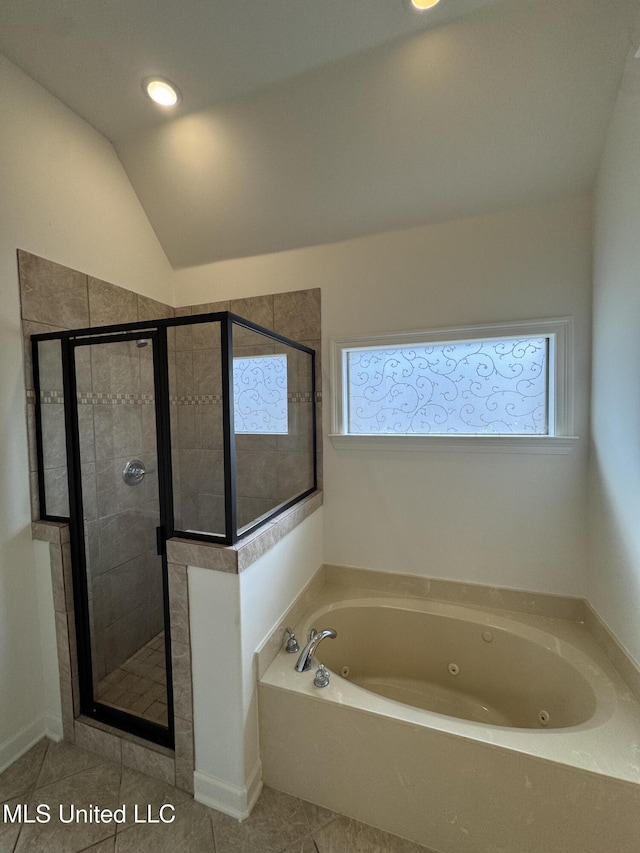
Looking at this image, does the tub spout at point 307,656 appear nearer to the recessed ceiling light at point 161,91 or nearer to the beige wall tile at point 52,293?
the beige wall tile at point 52,293

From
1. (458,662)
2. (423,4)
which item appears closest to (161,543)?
(458,662)

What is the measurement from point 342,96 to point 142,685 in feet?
9.69

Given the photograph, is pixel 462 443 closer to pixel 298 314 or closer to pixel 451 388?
pixel 451 388

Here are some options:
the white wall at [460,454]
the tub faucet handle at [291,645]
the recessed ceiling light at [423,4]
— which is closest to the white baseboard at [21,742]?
the tub faucet handle at [291,645]

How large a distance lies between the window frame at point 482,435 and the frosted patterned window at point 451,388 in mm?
48

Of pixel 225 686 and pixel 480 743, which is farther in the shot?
pixel 225 686

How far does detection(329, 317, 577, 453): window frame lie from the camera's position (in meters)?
1.72

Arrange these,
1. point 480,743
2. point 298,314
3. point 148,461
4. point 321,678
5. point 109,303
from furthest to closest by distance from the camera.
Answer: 1. point 298,314
2. point 109,303
3. point 148,461
4. point 321,678
5. point 480,743

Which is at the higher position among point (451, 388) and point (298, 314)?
point (298, 314)

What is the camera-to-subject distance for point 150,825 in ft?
4.15

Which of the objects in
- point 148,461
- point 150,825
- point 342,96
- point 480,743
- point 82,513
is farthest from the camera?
point 148,461

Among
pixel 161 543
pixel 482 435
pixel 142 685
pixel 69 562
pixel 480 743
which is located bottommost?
pixel 142 685

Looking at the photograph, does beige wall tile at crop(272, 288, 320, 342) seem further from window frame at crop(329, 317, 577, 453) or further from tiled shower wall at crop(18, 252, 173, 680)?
tiled shower wall at crop(18, 252, 173, 680)

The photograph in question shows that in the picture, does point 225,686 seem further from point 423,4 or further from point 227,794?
point 423,4
